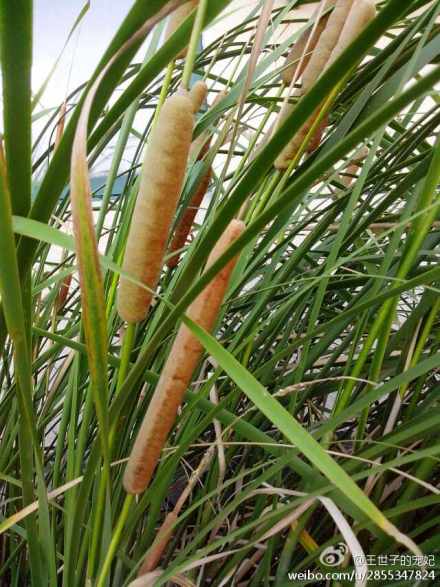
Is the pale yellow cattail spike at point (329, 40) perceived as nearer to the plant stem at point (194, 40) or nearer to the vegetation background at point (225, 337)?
the vegetation background at point (225, 337)

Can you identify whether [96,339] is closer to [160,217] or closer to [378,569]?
[160,217]

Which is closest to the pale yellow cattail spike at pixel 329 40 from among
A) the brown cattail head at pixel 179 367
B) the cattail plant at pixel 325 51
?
the cattail plant at pixel 325 51

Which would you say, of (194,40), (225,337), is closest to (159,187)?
(194,40)

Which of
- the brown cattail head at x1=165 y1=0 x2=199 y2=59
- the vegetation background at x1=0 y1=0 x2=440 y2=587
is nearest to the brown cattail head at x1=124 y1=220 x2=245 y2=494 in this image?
the vegetation background at x1=0 y1=0 x2=440 y2=587

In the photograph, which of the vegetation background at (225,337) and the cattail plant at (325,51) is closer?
the vegetation background at (225,337)

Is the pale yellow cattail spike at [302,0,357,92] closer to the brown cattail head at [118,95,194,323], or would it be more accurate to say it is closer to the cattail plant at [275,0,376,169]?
the cattail plant at [275,0,376,169]

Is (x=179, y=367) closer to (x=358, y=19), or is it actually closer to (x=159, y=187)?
(x=159, y=187)
